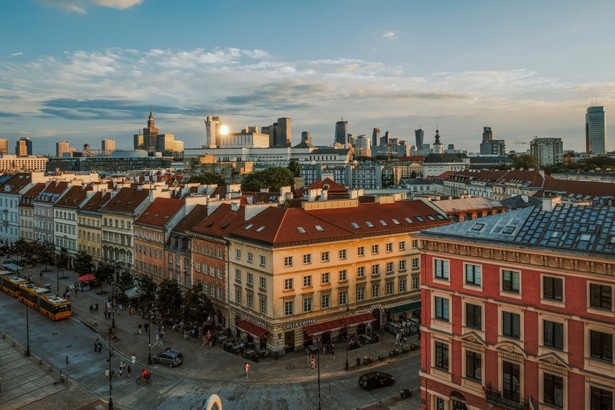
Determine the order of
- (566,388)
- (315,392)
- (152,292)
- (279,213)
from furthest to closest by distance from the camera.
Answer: (152,292) → (279,213) → (315,392) → (566,388)

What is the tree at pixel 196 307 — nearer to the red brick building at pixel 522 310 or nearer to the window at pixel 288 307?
the window at pixel 288 307

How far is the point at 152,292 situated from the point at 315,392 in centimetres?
3073

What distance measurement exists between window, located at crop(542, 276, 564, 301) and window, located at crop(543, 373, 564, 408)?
460 cm

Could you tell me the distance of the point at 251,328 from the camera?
2096 inches

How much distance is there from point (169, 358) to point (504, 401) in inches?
1176

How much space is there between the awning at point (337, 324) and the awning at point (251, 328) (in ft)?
14.2

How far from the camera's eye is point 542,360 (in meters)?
31.8

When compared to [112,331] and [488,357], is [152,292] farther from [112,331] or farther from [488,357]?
[488,357]

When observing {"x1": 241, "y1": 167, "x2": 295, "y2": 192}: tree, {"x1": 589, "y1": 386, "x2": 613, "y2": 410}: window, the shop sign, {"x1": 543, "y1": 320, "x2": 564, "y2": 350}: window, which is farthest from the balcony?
{"x1": 241, "y1": 167, "x2": 295, "y2": 192}: tree

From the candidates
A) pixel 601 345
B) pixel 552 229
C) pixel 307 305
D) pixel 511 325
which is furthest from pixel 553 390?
pixel 307 305

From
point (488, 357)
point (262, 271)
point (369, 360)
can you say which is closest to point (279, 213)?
point (262, 271)

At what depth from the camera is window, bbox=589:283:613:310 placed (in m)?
29.4

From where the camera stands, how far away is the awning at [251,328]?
5194cm

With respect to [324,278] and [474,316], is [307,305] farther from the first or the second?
[474,316]
